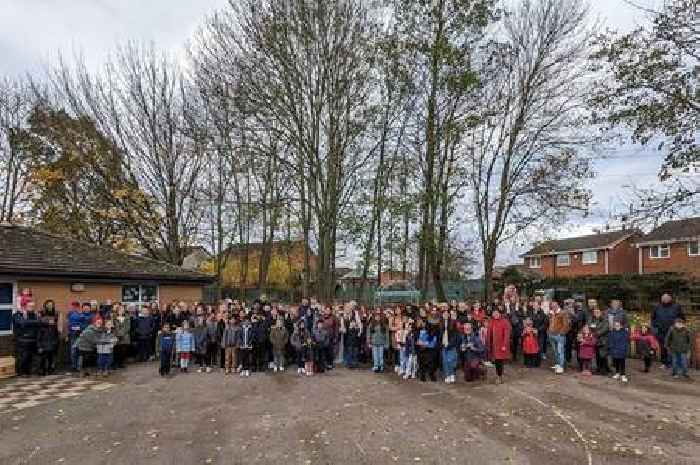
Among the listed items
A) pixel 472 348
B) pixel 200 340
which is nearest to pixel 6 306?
pixel 200 340

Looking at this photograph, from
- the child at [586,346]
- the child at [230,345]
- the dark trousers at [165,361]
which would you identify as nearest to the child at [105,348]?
the dark trousers at [165,361]

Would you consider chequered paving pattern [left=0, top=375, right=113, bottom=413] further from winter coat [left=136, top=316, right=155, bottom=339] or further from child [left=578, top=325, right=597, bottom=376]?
child [left=578, top=325, right=597, bottom=376]

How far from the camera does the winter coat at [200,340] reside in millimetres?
14727

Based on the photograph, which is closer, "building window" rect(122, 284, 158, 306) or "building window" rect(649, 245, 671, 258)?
"building window" rect(122, 284, 158, 306)

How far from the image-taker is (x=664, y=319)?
1410 cm

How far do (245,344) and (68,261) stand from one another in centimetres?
706

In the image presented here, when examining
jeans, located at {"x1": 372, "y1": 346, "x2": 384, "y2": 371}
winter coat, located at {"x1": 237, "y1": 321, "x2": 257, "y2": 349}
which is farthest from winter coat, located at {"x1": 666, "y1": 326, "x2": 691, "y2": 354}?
→ winter coat, located at {"x1": 237, "y1": 321, "x2": 257, "y2": 349}

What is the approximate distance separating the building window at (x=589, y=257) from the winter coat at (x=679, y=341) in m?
35.8

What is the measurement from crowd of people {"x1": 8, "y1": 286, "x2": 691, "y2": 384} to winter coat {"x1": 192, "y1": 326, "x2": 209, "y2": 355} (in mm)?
27

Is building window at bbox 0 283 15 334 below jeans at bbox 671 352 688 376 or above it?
above

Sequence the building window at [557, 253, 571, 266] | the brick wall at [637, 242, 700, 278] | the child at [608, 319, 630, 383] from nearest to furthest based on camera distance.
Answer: the child at [608, 319, 630, 383] → the brick wall at [637, 242, 700, 278] → the building window at [557, 253, 571, 266]

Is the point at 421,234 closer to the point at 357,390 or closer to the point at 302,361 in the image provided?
the point at 302,361

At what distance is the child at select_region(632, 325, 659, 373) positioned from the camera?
1355 centimetres

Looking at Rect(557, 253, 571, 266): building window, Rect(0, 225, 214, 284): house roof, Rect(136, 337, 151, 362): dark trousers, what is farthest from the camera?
Rect(557, 253, 571, 266): building window
